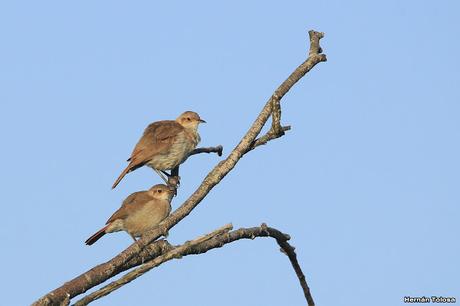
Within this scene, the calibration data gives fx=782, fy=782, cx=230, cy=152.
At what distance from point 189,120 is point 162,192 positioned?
3.48 metres

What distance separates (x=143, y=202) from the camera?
11383 millimetres

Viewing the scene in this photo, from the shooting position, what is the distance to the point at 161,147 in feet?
43.1

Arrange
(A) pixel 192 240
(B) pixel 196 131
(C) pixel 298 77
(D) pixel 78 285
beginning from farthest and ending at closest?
(B) pixel 196 131 < (C) pixel 298 77 < (A) pixel 192 240 < (D) pixel 78 285

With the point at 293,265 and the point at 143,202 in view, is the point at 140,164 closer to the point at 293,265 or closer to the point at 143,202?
the point at 143,202

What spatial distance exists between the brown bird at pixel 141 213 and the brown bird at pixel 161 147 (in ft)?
4.05

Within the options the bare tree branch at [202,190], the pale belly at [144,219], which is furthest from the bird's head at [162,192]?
the bare tree branch at [202,190]

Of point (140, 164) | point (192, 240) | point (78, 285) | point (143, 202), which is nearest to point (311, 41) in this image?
point (192, 240)

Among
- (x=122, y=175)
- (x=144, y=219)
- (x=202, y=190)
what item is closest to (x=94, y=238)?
(x=144, y=219)

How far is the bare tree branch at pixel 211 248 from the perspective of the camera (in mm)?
5293

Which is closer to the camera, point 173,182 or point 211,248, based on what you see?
point 211,248

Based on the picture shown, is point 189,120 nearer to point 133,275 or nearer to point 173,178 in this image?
point 173,178

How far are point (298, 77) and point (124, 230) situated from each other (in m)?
5.14

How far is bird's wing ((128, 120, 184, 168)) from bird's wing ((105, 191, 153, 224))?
4.44 ft

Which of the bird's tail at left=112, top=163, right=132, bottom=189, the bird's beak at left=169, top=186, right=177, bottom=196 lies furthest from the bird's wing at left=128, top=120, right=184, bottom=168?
the bird's beak at left=169, top=186, right=177, bottom=196
